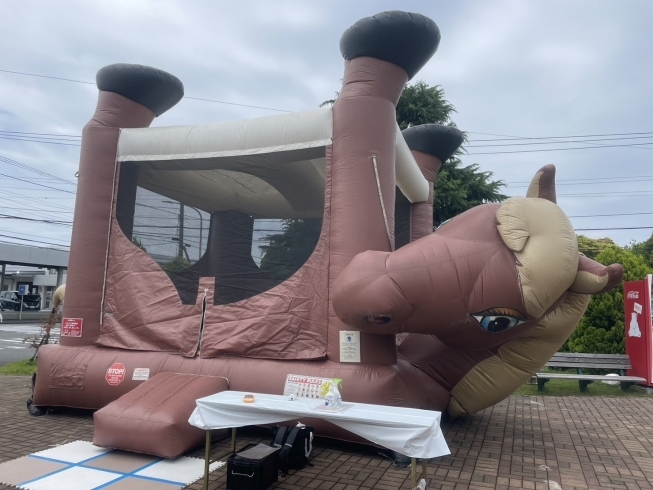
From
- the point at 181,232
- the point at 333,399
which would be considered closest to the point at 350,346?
the point at 333,399

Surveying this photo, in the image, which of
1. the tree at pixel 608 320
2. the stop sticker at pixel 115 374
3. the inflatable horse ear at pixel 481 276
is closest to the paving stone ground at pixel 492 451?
the stop sticker at pixel 115 374

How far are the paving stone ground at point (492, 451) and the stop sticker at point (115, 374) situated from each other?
46cm

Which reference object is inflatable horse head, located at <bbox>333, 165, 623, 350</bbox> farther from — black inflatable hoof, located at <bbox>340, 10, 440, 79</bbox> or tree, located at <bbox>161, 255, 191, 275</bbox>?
tree, located at <bbox>161, 255, 191, 275</bbox>

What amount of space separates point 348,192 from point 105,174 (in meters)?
2.81

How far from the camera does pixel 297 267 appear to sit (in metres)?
5.02

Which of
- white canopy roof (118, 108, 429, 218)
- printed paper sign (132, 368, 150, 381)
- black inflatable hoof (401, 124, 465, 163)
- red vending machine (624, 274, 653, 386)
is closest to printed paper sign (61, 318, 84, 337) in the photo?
printed paper sign (132, 368, 150, 381)

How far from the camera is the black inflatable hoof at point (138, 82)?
586cm

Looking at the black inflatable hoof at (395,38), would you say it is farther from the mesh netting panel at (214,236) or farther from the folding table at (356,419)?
the folding table at (356,419)

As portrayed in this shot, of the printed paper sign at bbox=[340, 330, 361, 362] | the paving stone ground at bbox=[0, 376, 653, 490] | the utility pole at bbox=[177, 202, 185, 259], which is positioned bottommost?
the paving stone ground at bbox=[0, 376, 653, 490]

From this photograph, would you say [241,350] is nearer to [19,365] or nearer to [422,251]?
[422,251]

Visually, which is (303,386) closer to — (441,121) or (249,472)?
(249,472)

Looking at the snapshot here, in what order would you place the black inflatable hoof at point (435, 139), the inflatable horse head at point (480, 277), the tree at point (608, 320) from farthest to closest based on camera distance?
1. the tree at point (608, 320)
2. the black inflatable hoof at point (435, 139)
3. the inflatable horse head at point (480, 277)

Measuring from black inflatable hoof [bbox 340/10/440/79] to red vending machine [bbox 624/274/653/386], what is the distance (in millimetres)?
5420

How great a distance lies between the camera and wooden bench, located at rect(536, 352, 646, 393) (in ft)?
26.3
